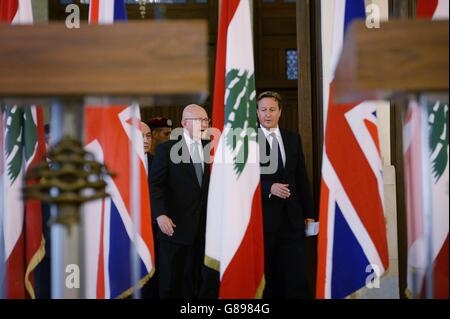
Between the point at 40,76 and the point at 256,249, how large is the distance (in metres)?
1.70

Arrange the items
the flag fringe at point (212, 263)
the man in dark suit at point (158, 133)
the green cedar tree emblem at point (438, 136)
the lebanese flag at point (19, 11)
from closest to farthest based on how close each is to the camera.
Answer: the green cedar tree emblem at point (438, 136) → the flag fringe at point (212, 263) → the lebanese flag at point (19, 11) → the man in dark suit at point (158, 133)

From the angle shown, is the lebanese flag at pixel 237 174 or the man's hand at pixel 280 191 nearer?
the lebanese flag at pixel 237 174

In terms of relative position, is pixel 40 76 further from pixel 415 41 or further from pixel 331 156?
pixel 331 156

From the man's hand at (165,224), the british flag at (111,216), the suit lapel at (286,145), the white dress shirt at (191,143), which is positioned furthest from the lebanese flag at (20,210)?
the suit lapel at (286,145)

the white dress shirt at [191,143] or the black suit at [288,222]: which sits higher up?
the white dress shirt at [191,143]

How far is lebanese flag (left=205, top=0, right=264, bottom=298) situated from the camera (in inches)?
118

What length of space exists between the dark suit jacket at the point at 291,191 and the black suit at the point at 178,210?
369mm

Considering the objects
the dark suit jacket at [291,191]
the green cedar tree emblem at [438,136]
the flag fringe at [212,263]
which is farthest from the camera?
the dark suit jacket at [291,191]

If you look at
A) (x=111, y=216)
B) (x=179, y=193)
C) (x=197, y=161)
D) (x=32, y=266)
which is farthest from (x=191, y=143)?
(x=32, y=266)

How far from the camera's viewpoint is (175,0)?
552cm

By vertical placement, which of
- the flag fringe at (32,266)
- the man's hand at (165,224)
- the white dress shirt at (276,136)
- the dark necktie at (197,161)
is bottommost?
the flag fringe at (32,266)

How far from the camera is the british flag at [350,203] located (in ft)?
A: 9.68

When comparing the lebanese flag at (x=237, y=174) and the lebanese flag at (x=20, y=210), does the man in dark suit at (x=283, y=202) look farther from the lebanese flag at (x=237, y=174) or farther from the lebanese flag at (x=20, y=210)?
the lebanese flag at (x=20, y=210)

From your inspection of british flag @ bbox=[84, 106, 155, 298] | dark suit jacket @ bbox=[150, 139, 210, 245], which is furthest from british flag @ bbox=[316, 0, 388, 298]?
british flag @ bbox=[84, 106, 155, 298]
